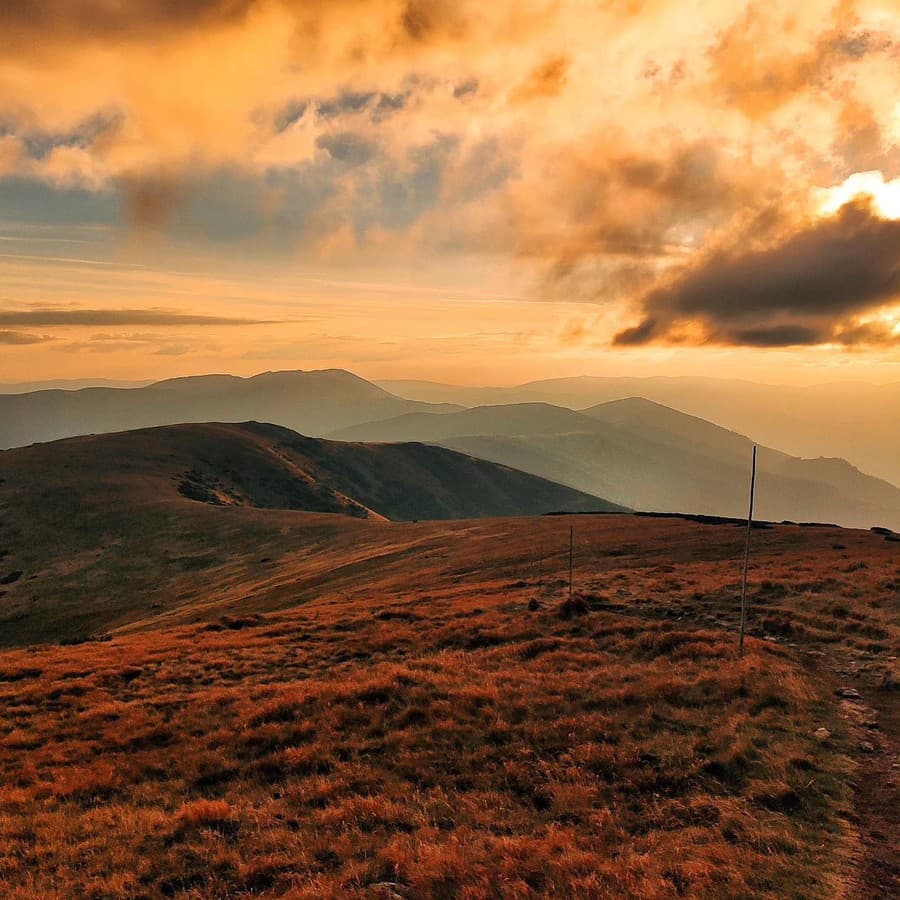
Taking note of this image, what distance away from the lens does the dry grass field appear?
996cm

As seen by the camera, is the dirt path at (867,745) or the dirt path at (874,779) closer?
the dirt path at (874,779)

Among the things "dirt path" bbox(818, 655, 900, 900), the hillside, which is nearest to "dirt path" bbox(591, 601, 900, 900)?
"dirt path" bbox(818, 655, 900, 900)

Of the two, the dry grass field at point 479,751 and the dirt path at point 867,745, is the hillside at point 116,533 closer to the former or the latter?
the dry grass field at point 479,751

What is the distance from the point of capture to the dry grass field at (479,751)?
9961mm

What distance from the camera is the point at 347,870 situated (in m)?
9.88

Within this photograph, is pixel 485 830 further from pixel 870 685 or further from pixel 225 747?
pixel 870 685

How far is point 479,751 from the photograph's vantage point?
48.3 ft

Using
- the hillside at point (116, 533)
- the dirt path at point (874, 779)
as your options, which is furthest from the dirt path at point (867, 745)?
the hillside at point (116, 533)

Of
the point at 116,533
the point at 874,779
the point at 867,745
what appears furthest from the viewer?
the point at 116,533

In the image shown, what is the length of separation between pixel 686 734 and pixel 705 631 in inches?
405

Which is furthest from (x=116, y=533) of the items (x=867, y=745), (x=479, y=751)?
(x=867, y=745)

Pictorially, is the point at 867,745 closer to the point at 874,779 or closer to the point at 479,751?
the point at 874,779

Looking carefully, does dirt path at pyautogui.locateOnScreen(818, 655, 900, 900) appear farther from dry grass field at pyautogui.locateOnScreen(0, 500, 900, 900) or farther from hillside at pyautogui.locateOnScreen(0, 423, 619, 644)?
hillside at pyautogui.locateOnScreen(0, 423, 619, 644)

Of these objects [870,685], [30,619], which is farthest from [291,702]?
[30,619]
